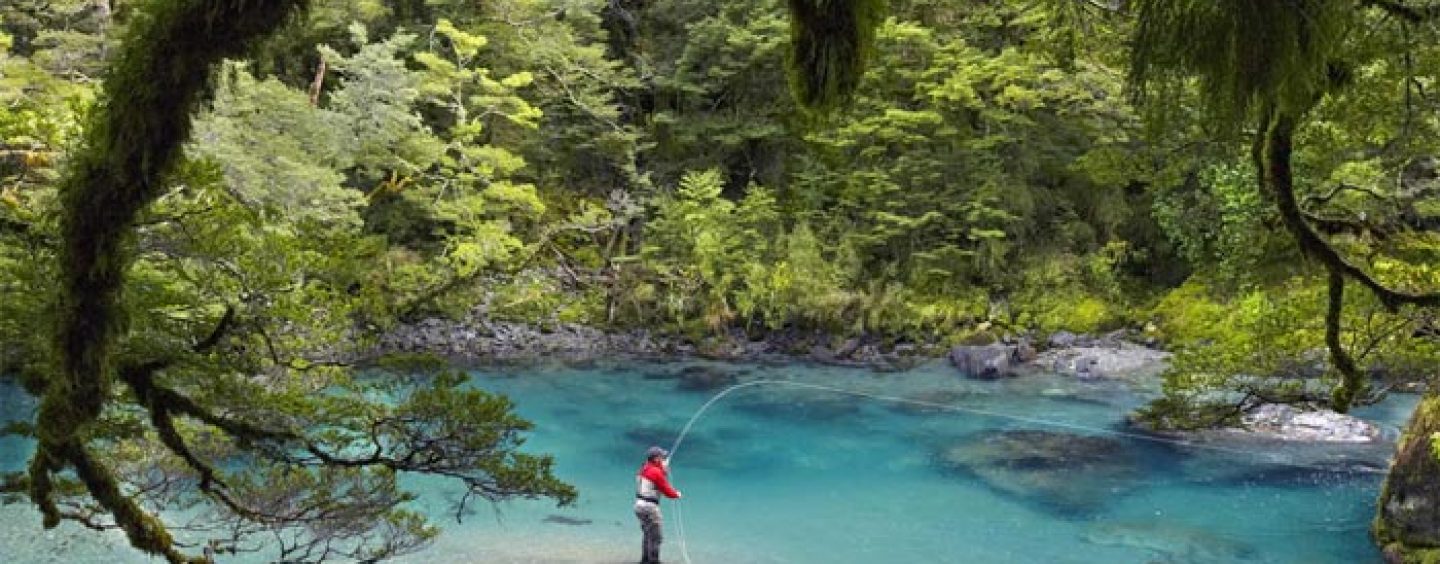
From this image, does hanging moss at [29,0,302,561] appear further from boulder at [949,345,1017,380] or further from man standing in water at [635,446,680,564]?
boulder at [949,345,1017,380]

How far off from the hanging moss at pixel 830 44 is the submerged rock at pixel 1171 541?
21.6 ft

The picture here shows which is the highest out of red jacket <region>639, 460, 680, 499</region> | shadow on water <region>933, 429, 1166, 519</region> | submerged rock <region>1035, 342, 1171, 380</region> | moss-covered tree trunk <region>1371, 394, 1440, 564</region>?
moss-covered tree trunk <region>1371, 394, 1440, 564</region>

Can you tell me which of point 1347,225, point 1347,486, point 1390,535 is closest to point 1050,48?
point 1347,225

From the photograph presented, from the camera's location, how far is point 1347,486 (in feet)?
30.8

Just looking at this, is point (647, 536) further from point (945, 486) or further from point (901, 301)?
point (901, 301)

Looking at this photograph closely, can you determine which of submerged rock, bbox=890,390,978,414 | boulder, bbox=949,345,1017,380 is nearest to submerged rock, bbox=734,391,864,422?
submerged rock, bbox=890,390,978,414

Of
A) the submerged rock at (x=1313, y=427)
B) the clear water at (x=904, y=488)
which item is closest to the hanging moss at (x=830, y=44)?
the clear water at (x=904, y=488)

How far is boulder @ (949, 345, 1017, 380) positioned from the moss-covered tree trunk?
6.44m

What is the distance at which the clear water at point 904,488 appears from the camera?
7964 millimetres

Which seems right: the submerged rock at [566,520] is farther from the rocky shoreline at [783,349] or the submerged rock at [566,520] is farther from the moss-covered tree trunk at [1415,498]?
the moss-covered tree trunk at [1415,498]

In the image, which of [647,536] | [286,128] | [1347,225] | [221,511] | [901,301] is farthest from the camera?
[901,301]

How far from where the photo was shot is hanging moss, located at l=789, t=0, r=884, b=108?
96.7 inches

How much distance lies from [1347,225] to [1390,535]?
4.62 metres

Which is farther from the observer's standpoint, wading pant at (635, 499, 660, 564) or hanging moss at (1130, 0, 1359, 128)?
wading pant at (635, 499, 660, 564)
